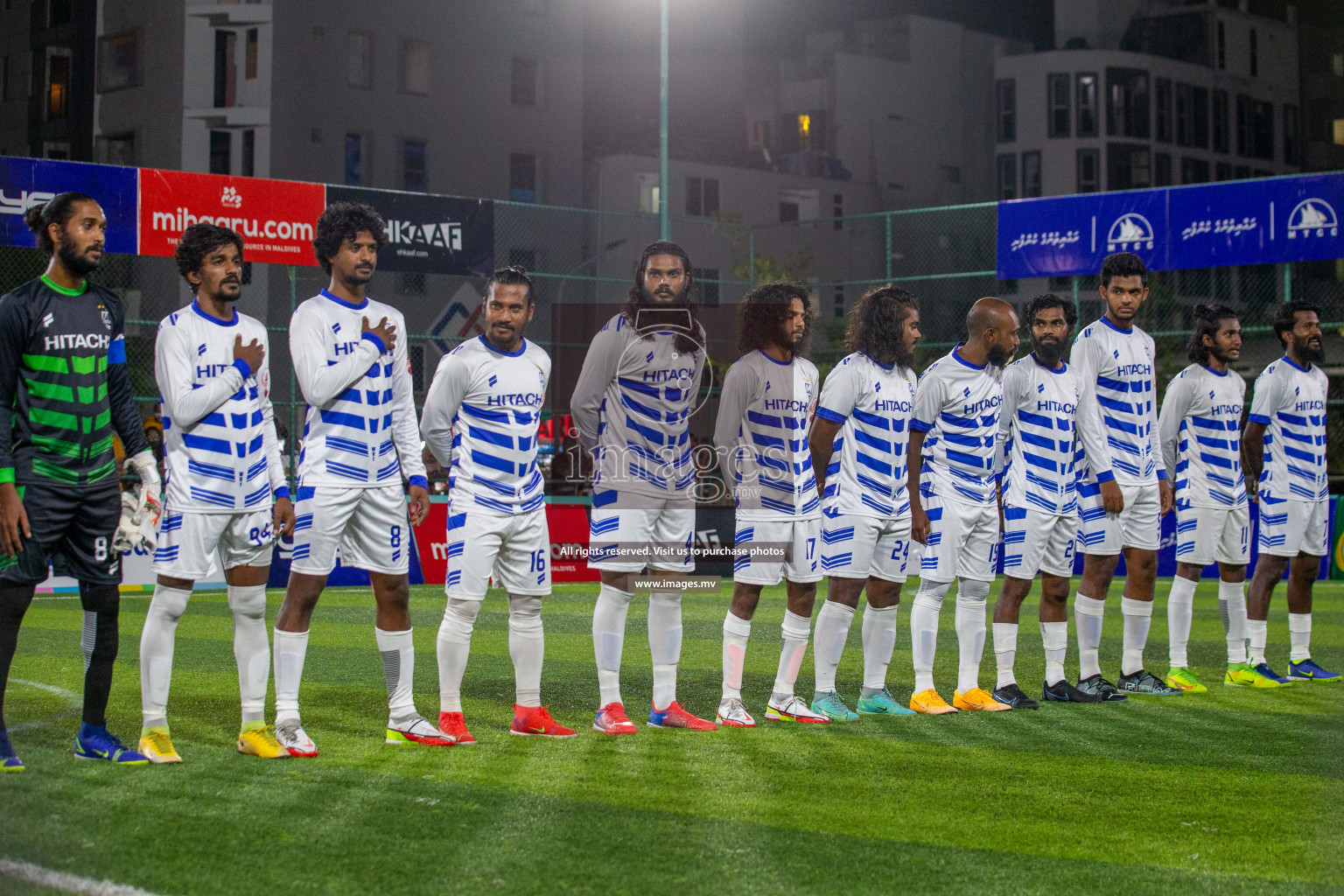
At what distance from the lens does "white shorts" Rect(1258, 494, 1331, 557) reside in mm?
9539

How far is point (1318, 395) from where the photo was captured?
31.9 ft

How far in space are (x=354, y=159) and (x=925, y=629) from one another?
3527 cm

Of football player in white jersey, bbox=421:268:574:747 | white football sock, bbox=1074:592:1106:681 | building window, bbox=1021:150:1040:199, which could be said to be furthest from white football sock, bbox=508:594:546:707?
building window, bbox=1021:150:1040:199

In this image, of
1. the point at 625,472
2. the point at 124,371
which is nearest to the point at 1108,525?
the point at 625,472

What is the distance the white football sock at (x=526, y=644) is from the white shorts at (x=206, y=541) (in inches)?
50.2

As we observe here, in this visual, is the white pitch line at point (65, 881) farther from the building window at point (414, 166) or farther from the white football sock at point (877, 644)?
the building window at point (414, 166)

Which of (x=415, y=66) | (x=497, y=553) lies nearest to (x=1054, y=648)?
(x=497, y=553)

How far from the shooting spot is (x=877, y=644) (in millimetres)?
7793

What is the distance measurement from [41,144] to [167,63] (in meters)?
4.52

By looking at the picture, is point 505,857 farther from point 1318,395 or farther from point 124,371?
point 1318,395

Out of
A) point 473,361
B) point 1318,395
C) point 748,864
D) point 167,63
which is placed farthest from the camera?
point 167,63

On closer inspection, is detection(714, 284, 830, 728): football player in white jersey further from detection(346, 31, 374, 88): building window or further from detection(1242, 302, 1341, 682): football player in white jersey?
detection(346, 31, 374, 88): building window

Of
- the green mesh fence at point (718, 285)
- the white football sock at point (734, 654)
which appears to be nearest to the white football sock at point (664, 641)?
the white football sock at point (734, 654)

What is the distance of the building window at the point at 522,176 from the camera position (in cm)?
4334
